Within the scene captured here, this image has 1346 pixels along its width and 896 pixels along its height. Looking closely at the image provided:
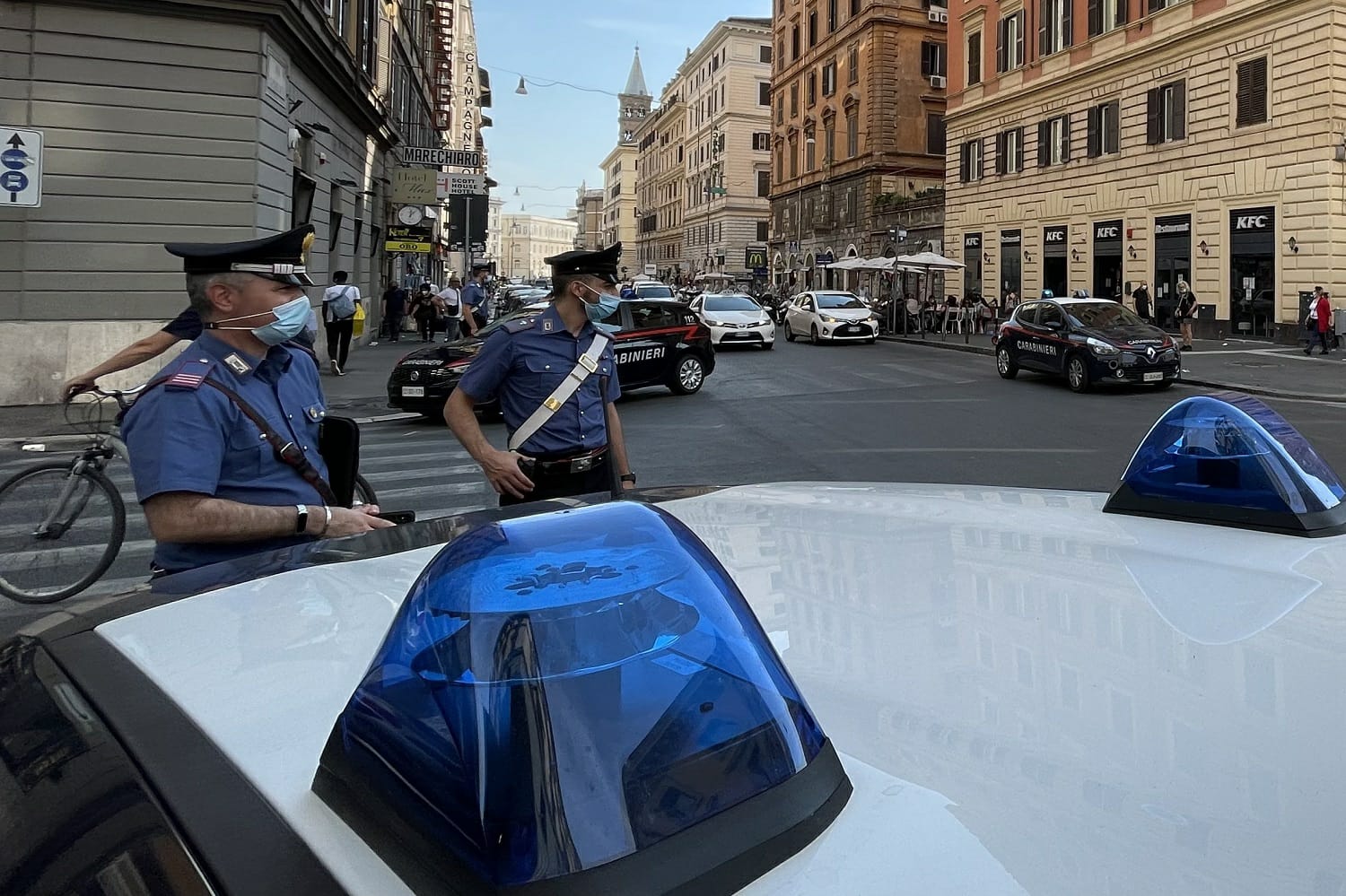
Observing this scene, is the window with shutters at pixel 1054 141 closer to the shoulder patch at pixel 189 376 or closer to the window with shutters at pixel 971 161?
the window with shutters at pixel 971 161

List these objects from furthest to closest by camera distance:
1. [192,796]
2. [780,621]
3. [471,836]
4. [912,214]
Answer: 1. [912,214]
2. [780,621]
3. [192,796]
4. [471,836]

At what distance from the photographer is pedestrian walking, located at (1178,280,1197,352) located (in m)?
25.8

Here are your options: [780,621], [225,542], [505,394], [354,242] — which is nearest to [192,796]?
[780,621]

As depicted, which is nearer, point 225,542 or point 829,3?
point 225,542

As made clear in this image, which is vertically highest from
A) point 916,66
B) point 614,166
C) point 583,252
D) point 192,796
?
point 614,166

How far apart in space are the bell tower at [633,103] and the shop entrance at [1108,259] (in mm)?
112842

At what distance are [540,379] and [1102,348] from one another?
586 inches

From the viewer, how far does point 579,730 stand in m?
0.97

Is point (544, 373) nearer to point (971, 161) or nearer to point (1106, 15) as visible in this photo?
point (1106, 15)

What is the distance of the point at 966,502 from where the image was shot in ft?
9.69

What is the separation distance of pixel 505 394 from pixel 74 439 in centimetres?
934

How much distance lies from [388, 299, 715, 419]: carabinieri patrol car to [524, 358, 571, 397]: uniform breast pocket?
32.2 feet

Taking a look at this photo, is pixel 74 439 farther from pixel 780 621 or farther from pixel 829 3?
pixel 829 3

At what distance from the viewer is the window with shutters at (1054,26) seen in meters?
34.8
